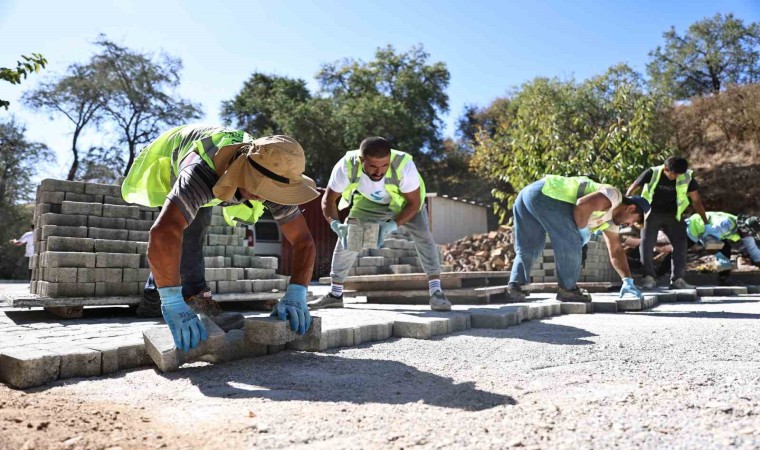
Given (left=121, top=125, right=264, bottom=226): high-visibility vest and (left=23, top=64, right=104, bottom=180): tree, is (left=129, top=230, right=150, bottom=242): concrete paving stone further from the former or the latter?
(left=23, top=64, right=104, bottom=180): tree

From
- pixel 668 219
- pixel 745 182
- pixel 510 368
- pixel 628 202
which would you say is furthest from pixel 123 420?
pixel 745 182

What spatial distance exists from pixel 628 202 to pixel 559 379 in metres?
3.42

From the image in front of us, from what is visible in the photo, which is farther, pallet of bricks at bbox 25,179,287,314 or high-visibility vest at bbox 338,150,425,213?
high-visibility vest at bbox 338,150,425,213

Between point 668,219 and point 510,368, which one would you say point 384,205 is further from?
point 668,219

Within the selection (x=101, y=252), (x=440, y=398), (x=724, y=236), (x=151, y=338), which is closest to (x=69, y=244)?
(x=101, y=252)

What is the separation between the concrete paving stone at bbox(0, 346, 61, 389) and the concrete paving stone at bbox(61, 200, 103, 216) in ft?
9.75

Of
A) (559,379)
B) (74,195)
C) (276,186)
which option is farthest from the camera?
(74,195)

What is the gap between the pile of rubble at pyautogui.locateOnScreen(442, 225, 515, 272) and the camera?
42.1 feet

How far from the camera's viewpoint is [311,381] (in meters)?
2.52

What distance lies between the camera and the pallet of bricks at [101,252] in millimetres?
4570

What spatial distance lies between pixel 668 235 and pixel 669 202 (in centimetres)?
54

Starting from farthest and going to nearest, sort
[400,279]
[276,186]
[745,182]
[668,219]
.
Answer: [745,182], [668,219], [400,279], [276,186]

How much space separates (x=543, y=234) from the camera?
623 centimetres

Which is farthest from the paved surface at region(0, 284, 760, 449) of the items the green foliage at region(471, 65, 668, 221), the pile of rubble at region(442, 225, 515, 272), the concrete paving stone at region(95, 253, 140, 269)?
the pile of rubble at region(442, 225, 515, 272)
